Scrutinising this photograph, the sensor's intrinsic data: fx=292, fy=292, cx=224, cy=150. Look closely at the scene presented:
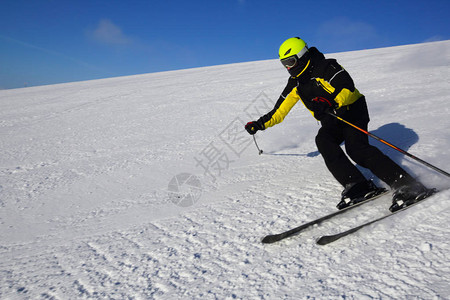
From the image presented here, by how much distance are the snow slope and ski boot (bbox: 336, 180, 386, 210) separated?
10 centimetres

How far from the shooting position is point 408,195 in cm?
238

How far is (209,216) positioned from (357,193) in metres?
1.34

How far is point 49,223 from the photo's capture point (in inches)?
117

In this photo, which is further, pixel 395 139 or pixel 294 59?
pixel 395 139

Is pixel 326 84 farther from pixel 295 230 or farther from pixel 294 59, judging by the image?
pixel 295 230

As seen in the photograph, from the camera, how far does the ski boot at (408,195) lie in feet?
7.68

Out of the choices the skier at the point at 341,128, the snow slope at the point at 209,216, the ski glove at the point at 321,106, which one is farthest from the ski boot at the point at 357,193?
the ski glove at the point at 321,106

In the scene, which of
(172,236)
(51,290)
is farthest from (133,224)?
(51,290)

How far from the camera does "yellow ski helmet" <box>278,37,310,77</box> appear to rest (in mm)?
3193

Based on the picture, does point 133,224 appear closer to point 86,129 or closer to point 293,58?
point 293,58

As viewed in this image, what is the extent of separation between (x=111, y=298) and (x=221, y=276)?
2.25 feet

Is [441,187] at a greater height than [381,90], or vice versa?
[381,90]

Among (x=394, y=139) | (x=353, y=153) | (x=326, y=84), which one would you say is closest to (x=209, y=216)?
(x=353, y=153)

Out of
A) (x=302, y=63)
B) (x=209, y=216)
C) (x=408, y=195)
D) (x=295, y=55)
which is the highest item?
(x=295, y=55)
